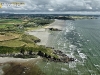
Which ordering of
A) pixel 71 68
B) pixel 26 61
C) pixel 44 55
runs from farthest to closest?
pixel 44 55, pixel 26 61, pixel 71 68

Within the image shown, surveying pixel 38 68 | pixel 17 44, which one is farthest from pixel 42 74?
pixel 17 44

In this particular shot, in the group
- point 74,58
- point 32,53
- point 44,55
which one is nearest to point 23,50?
point 32,53

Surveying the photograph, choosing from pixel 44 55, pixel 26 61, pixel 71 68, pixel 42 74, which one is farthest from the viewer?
pixel 44 55

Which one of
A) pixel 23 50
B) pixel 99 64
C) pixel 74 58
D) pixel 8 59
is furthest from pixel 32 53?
pixel 99 64

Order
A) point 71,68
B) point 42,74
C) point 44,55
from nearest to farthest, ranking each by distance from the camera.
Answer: point 42,74 → point 71,68 → point 44,55

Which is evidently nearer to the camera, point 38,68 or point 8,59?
point 38,68

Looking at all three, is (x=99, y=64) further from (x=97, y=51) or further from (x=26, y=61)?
(x=26, y=61)

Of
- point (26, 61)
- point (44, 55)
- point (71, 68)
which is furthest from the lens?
point (44, 55)

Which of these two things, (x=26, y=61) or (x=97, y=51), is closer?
(x=26, y=61)

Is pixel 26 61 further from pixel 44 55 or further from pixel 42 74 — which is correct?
pixel 42 74
